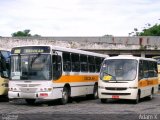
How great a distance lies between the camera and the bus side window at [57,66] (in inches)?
Answer: 815

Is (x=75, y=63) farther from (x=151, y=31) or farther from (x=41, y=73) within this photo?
(x=151, y=31)

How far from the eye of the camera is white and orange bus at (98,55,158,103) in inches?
860

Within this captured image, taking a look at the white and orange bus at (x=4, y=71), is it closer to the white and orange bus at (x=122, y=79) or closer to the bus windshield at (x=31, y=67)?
the bus windshield at (x=31, y=67)

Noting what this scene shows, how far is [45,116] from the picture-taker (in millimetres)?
15344

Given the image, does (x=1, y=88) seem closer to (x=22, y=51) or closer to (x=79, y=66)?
(x=22, y=51)

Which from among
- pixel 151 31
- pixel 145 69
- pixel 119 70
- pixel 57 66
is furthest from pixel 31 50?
pixel 151 31

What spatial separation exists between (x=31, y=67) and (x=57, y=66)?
115 cm

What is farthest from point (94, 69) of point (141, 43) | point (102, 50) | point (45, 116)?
point (141, 43)

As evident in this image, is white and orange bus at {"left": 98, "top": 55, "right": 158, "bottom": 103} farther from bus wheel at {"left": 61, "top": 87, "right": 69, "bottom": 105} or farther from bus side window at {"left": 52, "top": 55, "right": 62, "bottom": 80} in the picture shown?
bus side window at {"left": 52, "top": 55, "right": 62, "bottom": 80}

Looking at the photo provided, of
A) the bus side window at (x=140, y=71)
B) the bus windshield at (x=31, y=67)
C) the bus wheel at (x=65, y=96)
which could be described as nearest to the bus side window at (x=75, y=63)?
the bus wheel at (x=65, y=96)

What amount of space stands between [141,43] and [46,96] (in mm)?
41094

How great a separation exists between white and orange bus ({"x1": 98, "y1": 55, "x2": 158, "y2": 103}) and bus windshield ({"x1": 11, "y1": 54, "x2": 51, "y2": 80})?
3166mm

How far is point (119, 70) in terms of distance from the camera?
22312 millimetres

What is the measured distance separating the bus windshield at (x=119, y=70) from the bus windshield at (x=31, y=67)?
10.7 ft
